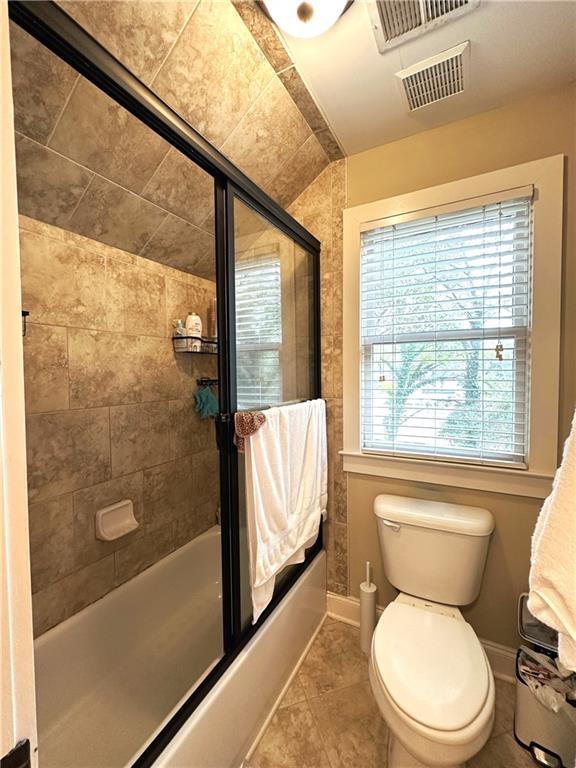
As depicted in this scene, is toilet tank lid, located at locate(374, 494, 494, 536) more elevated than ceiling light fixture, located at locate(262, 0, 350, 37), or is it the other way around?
ceiling light fixture, located at locate(262, 0, 350, 37)

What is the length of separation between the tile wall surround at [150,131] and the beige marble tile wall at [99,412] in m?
0.18

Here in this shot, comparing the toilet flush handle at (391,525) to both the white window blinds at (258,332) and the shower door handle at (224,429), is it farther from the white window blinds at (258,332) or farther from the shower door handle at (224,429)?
the shower door handle at (224,429)

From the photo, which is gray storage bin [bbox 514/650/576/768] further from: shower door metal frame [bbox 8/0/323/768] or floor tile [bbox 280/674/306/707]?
shower door metal frame [bbox 8/0/323/768]

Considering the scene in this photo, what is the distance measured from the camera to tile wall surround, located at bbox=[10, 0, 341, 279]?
93 cm

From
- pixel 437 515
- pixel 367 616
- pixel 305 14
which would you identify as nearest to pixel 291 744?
pixel 367 616

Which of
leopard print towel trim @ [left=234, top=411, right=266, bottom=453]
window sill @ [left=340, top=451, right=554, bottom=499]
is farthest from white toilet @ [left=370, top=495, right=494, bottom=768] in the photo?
leopard print towel trim @ [left=234, top=411, right=266, bottom=453]

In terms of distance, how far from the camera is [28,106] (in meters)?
0.97

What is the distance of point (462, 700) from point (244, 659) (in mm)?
706

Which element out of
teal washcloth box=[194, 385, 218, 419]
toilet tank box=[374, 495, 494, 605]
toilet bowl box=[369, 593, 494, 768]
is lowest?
toilet bowl box=[369, 593, 494, 768]

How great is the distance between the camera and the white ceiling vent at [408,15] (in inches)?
37.8

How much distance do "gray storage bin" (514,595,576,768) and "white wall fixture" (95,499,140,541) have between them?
Answer: 1.76 metres

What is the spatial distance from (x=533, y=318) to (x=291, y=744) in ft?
6.29

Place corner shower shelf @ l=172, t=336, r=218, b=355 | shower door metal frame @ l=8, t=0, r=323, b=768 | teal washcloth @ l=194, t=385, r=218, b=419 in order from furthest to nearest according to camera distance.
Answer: teal washcloth @ l=194, t=385, r=218, b=419, corner shower shelf @ l=172, t=336, r=218, b=355, shower door metal frame @ l=8, t=0, r=323, b=768

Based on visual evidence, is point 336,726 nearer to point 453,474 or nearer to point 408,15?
point 453,474
